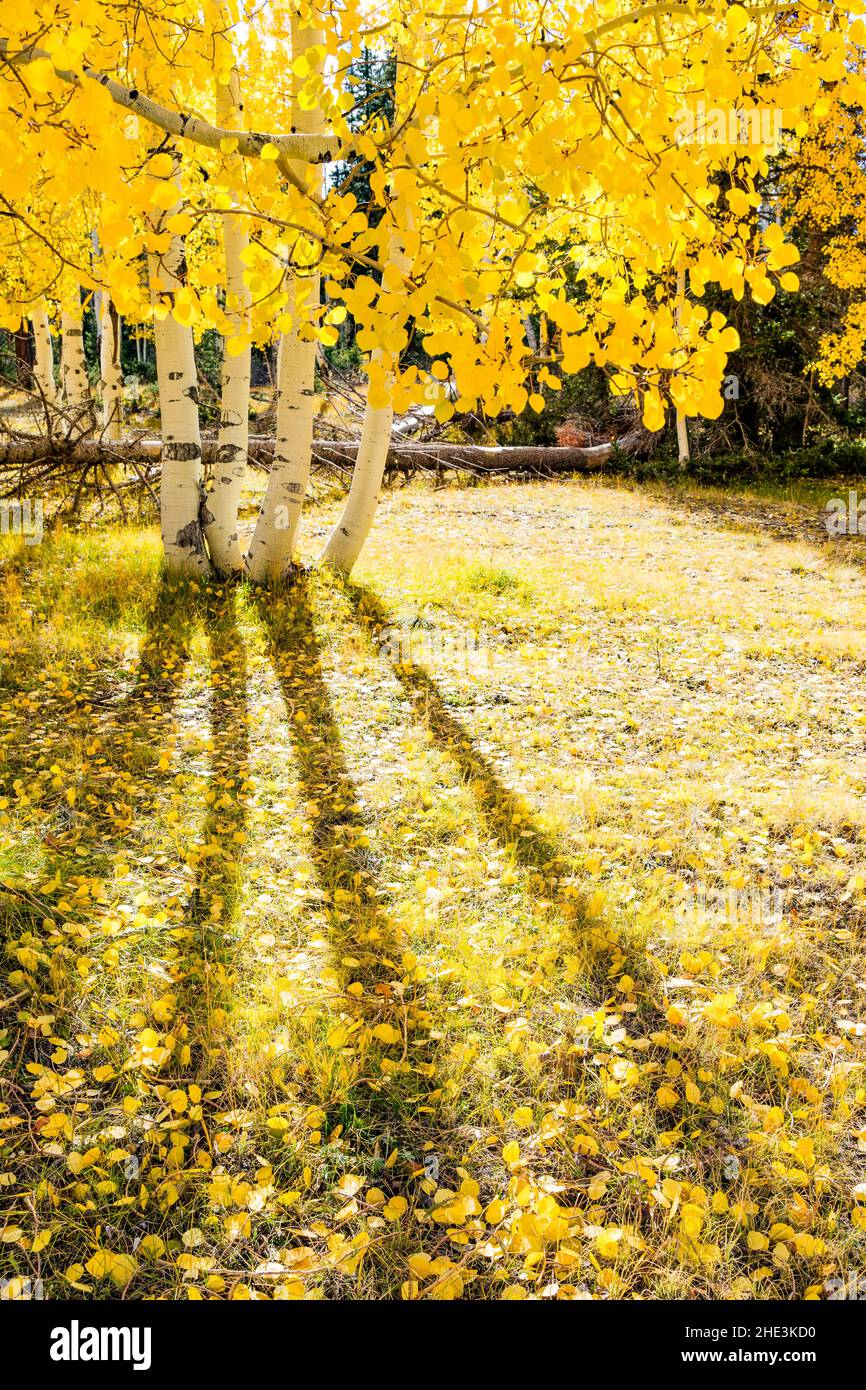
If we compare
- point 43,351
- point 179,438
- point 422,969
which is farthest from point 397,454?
point 422,969

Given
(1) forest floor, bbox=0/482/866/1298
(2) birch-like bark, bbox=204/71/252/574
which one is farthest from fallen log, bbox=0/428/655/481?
(1) forest floor, bbox=0/482/866/1298

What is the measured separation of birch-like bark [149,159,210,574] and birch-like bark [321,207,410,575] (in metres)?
1.23

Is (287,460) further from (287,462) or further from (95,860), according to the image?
(95,860)

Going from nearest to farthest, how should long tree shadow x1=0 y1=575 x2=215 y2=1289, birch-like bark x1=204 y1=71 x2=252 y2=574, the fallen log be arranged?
long tree shadow x1=0 y1=575 x2=215 y2=1289 < birch-like bark x1=204 y1=71 x2=252 y2=574 < the fallen log

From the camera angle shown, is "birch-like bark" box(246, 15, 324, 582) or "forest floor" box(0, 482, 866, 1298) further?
"birch-like bark" box(246, 15, 324, 582)

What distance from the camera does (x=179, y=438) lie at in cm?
693

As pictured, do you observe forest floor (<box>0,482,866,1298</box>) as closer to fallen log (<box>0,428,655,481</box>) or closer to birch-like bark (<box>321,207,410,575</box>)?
birch-like bark (<box>321,207,410,575</box>)

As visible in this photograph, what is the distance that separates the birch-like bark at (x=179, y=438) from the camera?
6.69 meters

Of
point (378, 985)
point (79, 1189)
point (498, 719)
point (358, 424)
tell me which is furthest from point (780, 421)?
point (79, 1189)

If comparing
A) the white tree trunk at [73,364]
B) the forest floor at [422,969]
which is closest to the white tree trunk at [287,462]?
the forest floor at [422,969]

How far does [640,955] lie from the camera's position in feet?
10.6

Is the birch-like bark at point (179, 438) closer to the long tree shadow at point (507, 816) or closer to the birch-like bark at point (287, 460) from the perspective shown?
the birch-like bark at point (287, 460)

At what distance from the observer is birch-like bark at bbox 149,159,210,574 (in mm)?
6691

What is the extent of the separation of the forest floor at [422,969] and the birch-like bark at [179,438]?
3.21 feet
